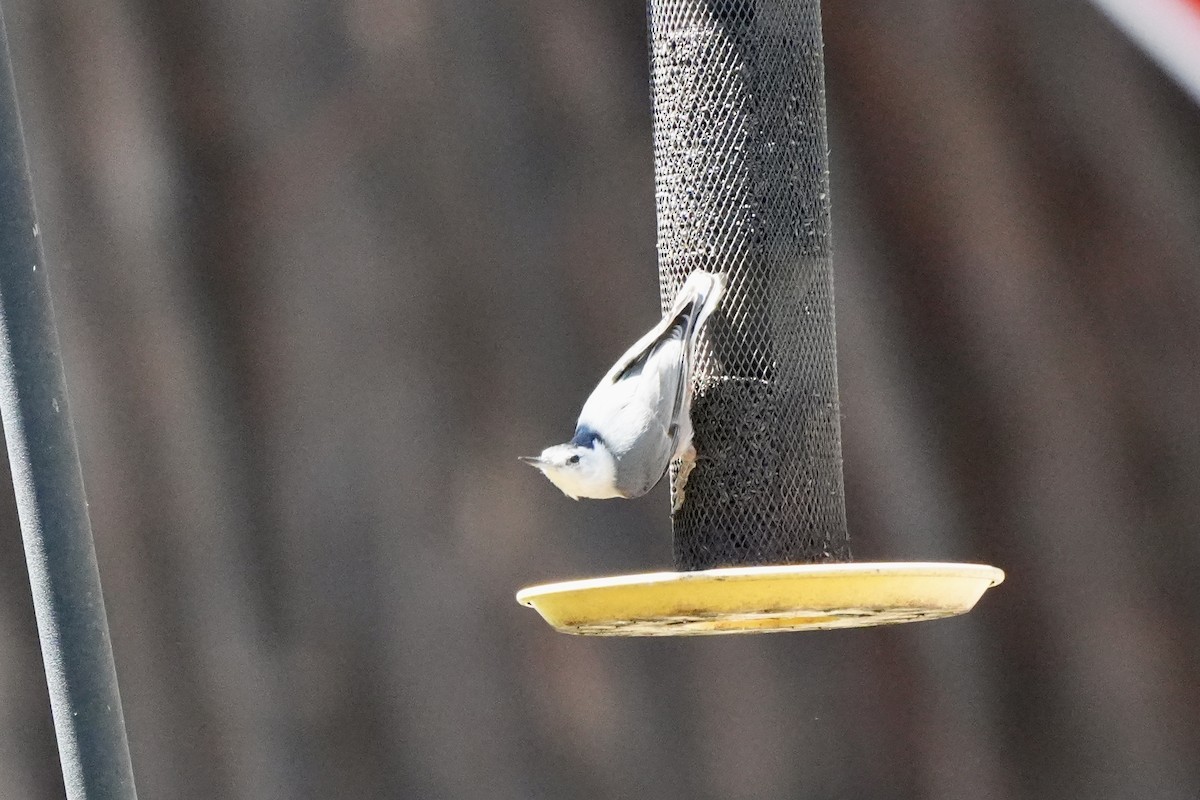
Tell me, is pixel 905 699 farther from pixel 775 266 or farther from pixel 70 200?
pixel 70 200

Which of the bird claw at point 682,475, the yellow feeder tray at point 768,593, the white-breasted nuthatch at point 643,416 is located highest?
the white-breasted nuthatch at point 643,416

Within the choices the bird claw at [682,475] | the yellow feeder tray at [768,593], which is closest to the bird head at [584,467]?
the bird claw at [682,475]

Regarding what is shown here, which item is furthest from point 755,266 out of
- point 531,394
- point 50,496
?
point 50,496

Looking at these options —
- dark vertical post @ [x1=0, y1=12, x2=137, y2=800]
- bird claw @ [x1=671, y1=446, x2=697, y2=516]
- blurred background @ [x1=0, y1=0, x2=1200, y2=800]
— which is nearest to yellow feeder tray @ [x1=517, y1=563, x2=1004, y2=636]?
bird claw @ [x1=671, y1=446, x2=697, y2=516]

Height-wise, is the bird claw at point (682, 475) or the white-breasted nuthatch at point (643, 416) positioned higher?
the white-breasted nuthatch at point (643, 416)

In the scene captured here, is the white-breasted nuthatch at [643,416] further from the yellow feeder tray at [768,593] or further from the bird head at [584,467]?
the yellow feeder tray at [768,593]

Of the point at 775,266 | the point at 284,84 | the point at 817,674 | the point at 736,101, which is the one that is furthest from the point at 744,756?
the point at 284,84
